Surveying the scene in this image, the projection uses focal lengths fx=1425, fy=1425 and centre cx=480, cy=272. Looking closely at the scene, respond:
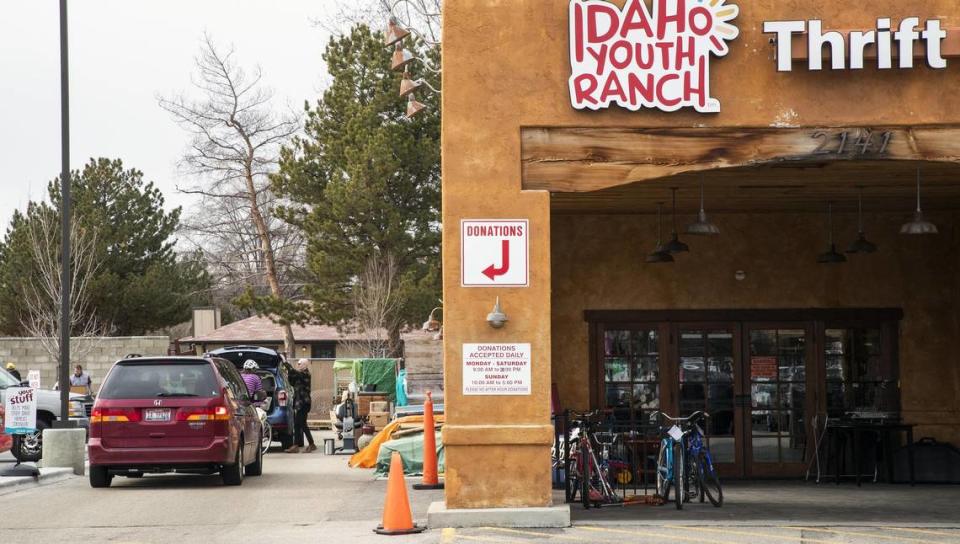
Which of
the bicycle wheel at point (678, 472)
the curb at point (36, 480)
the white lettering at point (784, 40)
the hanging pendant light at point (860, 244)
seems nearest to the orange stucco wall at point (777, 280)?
the hanging pendant light at point (860, 244)

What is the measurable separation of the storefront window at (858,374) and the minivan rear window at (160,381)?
26.6 ft

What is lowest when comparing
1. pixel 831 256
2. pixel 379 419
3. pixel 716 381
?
pixel 379 419

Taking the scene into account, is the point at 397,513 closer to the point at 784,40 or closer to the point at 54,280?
the point at 784,40

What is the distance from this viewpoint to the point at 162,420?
18.1 m

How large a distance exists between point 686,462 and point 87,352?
31.5 m

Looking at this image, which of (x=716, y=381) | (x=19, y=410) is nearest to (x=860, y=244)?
(x=716, y=381)

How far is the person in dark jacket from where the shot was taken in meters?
28.4

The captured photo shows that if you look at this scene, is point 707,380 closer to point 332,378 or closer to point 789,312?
point 789,312

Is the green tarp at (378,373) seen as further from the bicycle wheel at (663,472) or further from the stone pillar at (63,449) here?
the bicycle wheel at (663,472)

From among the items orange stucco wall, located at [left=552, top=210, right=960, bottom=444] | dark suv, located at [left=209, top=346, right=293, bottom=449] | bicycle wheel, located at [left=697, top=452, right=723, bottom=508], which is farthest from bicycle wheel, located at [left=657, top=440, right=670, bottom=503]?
dark suv, located at [left=209, top=346, right=293, bottom=449]

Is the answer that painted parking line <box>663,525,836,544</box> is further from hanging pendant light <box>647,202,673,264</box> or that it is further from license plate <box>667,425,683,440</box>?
hanging pendant light <box>647,202,673,264</box>

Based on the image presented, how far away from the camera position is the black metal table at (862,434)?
18281mm

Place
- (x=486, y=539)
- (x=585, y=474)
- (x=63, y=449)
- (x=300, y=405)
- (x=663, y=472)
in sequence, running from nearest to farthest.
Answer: (x=486, y=539) → (x=585, y=474) → (x=663, y=472) → (x=63, y=449) → (x=300, y=405)

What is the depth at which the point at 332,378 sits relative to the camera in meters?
43.9
